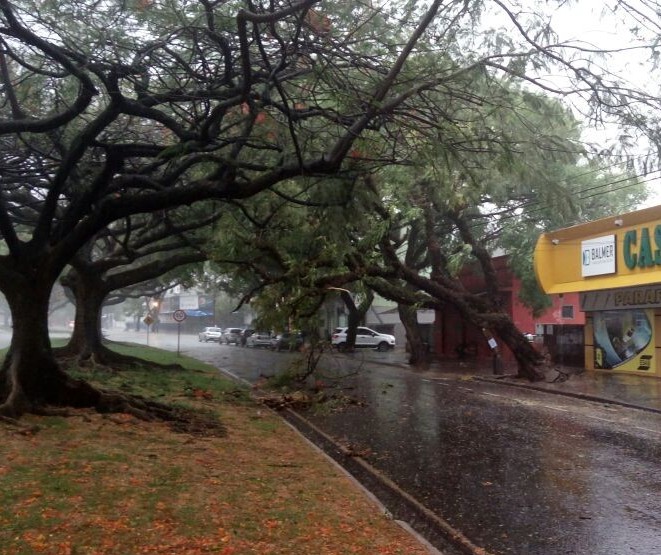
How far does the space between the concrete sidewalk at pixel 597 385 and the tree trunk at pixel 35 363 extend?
39.4 feet

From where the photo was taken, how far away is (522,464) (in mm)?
8891

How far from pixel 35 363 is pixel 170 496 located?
5.33 metres

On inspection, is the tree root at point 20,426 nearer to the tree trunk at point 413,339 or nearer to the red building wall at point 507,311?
the tree trunk at point 413,339

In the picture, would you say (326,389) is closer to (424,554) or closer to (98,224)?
(98,224)

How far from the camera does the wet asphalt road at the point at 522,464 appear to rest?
610 centimetres

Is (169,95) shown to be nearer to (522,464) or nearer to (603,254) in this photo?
(522,464)

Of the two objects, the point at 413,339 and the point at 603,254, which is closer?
the point at 603,254

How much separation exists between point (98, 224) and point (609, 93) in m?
7.73

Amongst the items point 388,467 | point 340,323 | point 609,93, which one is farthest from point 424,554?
point 340,323

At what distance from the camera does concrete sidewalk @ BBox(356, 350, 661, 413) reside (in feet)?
54.7

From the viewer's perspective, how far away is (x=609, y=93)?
9.12 m

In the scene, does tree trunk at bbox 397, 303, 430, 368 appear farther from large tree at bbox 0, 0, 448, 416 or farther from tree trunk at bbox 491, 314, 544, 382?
large tree at bbox 0, 0, 448, 416

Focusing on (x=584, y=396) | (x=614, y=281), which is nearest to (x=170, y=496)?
(x=584, y=396)

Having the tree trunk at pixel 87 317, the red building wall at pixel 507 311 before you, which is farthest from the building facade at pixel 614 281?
the tree trunk at pixel 87 317
